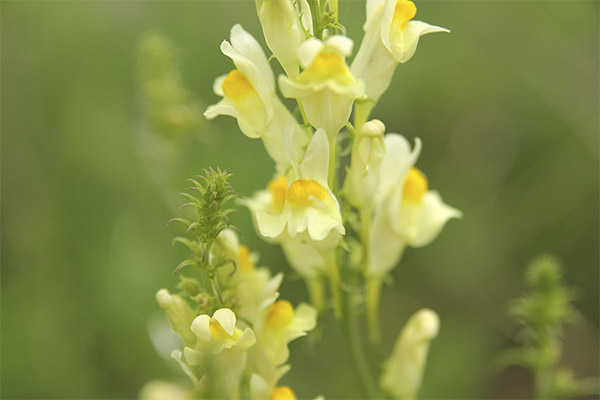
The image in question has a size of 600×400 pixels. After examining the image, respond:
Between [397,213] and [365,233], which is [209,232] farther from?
[397,213]

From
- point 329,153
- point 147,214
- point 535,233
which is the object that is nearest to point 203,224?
point 329,153

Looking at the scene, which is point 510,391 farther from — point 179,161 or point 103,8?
point 103,8

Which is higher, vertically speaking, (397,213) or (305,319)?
(397,213)

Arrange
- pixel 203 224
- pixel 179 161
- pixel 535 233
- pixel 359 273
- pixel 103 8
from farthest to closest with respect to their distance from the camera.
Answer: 1. pixel 103 8
2. pixel 535 233
3. pixel 179 161
4. pixel 359 273
5. pixel 203 224

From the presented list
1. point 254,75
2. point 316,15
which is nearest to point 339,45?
point 316,15

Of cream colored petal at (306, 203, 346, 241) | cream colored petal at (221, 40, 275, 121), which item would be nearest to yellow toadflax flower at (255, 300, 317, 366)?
cream colored petal at (306, 203, 346, 241)

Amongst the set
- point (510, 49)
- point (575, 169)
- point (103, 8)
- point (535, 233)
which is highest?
point (103, 8)
